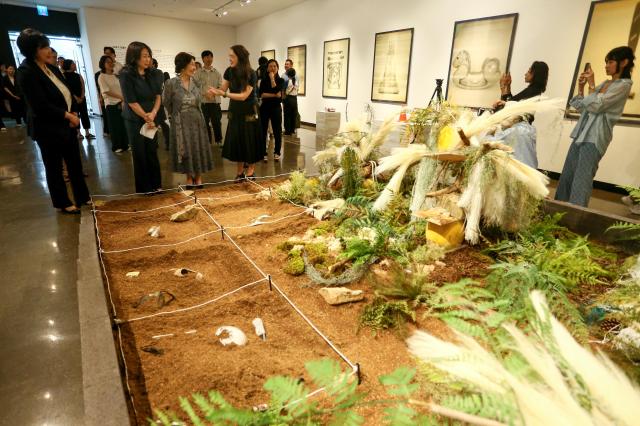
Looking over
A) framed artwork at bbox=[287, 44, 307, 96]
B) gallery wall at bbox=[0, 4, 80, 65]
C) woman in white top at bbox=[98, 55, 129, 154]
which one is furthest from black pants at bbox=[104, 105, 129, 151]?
gallery wall at bbox=[0, 4, 80, 65]

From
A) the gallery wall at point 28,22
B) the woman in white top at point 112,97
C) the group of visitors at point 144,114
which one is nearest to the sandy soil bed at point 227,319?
the group of visitors at point 144,114

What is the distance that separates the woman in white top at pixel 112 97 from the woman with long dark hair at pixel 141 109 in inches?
96.8

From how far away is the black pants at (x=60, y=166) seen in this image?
309 cm

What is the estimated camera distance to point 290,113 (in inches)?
335

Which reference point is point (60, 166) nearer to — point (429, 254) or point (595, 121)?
point (429, 254)

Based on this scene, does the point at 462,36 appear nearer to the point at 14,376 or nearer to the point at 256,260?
the point at 256,260

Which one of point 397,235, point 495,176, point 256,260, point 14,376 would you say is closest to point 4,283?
point 14,376

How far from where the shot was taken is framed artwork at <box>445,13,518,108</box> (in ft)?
17.7

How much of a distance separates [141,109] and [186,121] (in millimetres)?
446

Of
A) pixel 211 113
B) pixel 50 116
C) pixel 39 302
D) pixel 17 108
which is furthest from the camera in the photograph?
pixel 17 108

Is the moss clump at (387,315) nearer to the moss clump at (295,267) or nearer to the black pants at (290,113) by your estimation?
the moss clump at (295,267)

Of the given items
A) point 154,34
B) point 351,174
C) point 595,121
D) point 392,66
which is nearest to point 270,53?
point 154,34

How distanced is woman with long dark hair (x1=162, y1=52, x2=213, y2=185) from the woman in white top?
246 centimetres

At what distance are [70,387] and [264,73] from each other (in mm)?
5247
